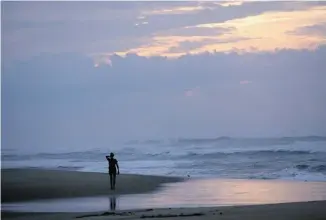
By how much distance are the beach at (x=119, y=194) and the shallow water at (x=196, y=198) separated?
14.6 inches

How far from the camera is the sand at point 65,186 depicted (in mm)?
19875

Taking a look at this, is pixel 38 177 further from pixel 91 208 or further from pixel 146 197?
pixel 91 208

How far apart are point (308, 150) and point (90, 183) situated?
23.8 m

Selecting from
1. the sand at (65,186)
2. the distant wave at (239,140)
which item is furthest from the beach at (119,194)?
the distant wave at (239,140)

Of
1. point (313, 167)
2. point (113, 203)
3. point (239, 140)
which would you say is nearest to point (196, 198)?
point (113, 203)

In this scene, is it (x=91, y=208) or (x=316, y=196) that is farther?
(x=316, y=196)

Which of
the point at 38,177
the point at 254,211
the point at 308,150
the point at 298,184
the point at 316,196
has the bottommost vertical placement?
the point at 254,211

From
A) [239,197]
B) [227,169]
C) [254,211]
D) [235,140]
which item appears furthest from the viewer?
[235,140]

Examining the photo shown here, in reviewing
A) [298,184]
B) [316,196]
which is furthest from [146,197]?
[298,184]

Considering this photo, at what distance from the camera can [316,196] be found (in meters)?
18.0

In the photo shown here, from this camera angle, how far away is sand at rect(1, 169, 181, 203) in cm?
1988

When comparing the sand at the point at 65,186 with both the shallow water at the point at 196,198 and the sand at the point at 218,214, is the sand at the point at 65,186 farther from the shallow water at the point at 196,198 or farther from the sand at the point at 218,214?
the sand at the point at 218,214

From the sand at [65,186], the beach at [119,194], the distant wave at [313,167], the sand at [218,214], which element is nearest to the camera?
the sand at [218,214]

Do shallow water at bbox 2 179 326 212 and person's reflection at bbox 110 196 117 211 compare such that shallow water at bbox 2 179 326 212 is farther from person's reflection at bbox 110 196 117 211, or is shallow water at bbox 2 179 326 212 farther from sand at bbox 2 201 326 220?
sand at bbox 2 201 326 220
